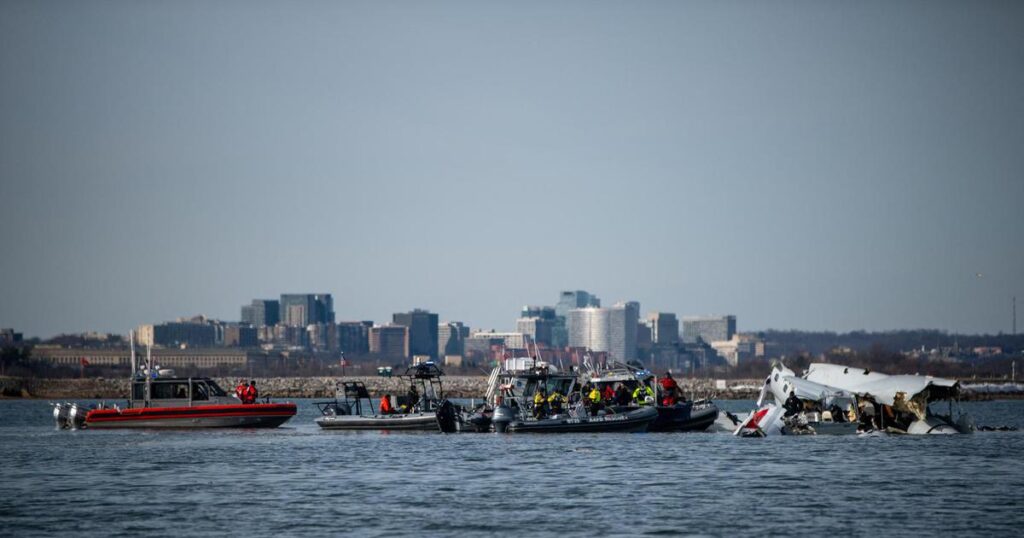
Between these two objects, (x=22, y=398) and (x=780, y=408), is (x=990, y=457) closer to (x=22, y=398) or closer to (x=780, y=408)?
(x=780, y=408)

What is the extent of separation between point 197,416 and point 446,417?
12683 millimetres

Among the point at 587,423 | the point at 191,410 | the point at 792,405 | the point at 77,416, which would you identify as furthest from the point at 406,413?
the point at 77,416

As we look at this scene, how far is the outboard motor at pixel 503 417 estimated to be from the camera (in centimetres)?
6228

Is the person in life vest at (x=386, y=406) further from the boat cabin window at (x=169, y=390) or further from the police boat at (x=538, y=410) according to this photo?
the boat cabin window at (x=169, y=390)

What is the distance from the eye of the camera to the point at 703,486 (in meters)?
42.7

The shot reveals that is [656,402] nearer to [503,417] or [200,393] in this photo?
[503,417]

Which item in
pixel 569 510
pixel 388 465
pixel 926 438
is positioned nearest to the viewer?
pixel 569 510

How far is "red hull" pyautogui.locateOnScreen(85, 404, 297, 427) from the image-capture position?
67.9 m

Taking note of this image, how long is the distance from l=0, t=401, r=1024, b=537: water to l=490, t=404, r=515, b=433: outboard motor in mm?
1042

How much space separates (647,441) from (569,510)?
21.6 meters

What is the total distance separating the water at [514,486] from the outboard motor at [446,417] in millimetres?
1717

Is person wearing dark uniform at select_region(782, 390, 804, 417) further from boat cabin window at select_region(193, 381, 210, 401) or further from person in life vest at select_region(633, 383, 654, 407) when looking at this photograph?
boat cabin window at select_region(193, 381, 210, 401)

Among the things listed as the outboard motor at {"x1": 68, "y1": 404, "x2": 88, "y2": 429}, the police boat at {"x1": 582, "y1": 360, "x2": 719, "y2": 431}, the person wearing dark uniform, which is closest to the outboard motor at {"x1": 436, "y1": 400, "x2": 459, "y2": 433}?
the police boat at {"x1": 582, "y1": 360, "x2": 719, "y2": 431}

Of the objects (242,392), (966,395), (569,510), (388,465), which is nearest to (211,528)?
(569,510)
